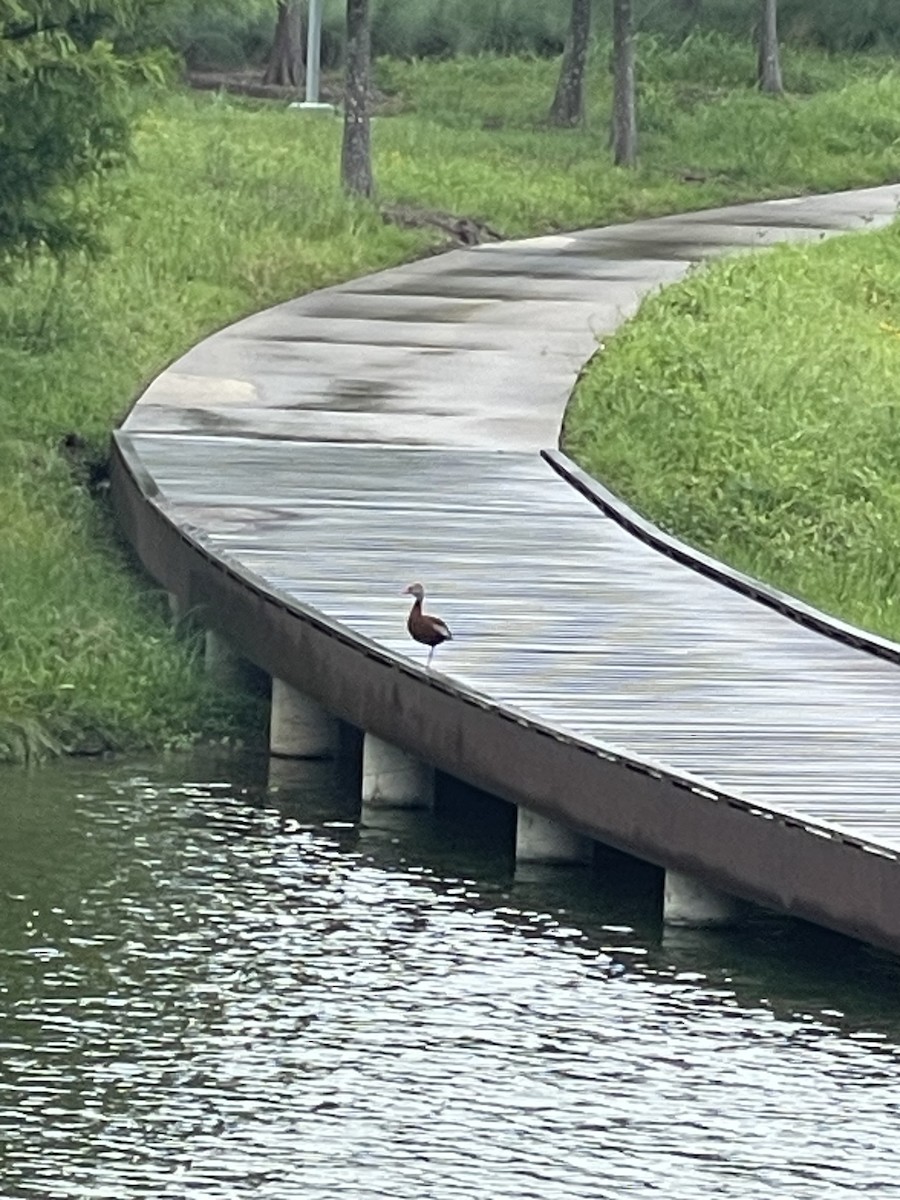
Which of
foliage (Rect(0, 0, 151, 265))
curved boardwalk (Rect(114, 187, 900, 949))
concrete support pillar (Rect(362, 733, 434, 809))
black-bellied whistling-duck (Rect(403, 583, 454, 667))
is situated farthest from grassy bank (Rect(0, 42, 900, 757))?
black-bellied whistling-duck (Rect(403, 583, 454, 667))

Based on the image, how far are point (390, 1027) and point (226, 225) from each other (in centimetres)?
1774

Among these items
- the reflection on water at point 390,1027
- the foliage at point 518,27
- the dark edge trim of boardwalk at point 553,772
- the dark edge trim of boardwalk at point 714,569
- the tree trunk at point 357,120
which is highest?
the foliage at point 518,27

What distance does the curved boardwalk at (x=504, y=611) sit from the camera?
1275cm

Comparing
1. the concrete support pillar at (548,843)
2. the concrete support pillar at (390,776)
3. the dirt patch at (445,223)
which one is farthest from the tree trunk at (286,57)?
the concrete support pillar at (548,843)

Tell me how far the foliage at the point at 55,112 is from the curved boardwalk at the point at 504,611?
4.83 feet

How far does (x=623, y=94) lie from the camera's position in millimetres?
37438

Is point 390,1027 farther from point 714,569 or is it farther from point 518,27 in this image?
point 518,27

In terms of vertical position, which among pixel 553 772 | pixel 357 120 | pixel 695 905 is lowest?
pixel 695 905

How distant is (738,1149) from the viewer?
34.6ft

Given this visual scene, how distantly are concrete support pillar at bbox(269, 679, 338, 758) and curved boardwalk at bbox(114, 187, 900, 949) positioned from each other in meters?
0.33

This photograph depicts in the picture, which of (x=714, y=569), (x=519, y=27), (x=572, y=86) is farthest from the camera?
(x=519, y=27)

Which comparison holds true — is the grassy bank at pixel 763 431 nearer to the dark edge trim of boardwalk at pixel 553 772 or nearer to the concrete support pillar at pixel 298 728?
the concrete support pillar at pixel 298 728

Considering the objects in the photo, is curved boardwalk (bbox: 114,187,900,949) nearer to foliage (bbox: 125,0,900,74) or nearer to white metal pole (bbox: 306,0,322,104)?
white metal pole (bbox: 306,0,322,104)

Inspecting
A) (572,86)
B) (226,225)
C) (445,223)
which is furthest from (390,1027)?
(572,86)
